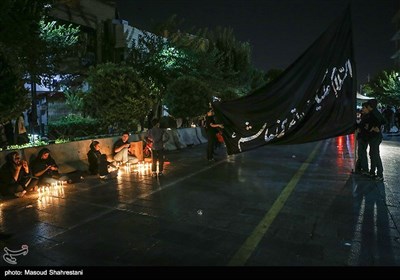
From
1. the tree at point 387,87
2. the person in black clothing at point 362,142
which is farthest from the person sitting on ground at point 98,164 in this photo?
the tree at point 387,87

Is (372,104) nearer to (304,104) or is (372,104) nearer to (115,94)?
(304,104)

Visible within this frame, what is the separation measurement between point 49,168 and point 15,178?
3.39ft

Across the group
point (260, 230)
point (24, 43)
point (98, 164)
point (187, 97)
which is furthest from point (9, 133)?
point (260, 230)

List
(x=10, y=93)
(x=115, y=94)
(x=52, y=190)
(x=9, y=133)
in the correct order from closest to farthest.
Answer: (x=10, y=93)
(x=52, y=190)
(x=9, y=133)
(x=115, y=94)

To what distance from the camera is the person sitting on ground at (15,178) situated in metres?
7.08

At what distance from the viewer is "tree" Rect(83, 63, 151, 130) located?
1260 cm

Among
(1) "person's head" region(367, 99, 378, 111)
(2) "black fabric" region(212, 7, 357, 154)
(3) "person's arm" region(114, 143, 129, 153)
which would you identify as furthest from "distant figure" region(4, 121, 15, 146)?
(1) "person's head" region(367, 99, 378, 111)

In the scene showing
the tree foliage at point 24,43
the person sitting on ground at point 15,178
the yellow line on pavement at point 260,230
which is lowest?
the yellow line on pavement at point 260,230

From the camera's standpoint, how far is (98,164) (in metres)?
9.38

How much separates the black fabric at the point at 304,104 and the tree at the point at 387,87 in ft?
109

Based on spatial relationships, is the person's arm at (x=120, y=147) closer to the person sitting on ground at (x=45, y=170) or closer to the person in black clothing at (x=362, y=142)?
the person sitting on ground at (x=45, y=170)

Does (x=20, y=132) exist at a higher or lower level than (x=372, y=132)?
higher

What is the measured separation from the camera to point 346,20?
664cm

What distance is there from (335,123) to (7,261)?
5913mm
